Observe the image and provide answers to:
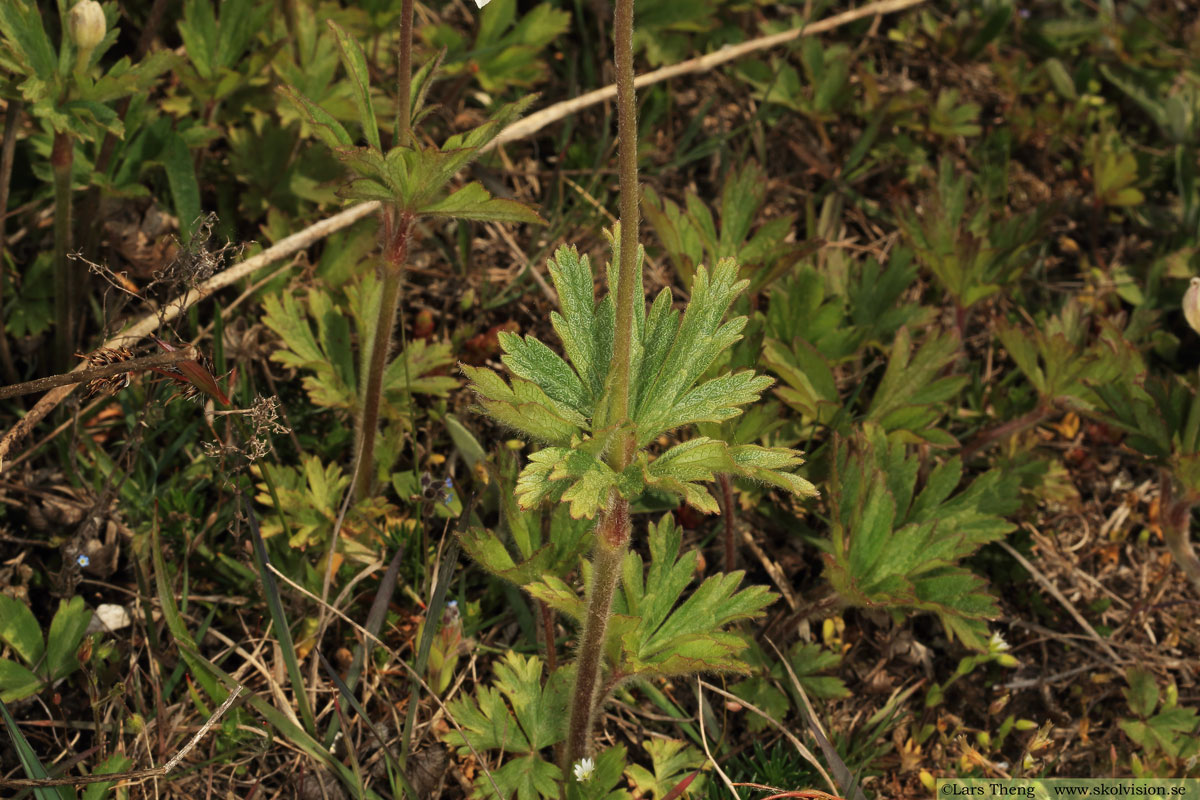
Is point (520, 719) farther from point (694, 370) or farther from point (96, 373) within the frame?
A: point (96, 373)

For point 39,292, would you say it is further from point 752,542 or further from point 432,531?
point 752,542

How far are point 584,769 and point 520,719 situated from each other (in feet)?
0.69

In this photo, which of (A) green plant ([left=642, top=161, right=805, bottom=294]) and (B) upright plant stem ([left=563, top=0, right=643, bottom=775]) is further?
(A) green plant ([left=642, top=161, right=805, bottom=294])

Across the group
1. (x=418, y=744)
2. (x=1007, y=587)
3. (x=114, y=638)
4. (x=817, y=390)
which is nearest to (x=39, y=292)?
(x=114, y=638)

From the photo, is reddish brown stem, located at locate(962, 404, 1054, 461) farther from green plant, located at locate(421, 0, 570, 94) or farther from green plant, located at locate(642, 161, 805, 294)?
green plant, located at locate(421, 0, 570, 94)

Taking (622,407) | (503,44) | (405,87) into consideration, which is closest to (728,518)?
(622,407)

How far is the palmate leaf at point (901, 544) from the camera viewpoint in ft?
9.40

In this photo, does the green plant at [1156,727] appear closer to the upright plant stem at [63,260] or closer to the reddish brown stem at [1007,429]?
the reddish brown stem at [1007,429]

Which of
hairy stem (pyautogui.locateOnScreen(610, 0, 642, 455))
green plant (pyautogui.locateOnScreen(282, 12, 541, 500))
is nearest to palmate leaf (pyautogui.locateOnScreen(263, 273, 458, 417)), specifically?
green plant (pyautogui.locateOnScreen(282, 12, 541, 500))

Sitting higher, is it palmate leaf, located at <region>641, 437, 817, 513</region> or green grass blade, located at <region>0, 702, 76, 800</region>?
palmate leaf, located at <region>641, 437, 817, 513</region>

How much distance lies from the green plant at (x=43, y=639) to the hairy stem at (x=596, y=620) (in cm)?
131

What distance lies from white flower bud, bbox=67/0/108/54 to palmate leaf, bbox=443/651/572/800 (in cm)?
192

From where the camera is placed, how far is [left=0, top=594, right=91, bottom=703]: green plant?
9.00ft

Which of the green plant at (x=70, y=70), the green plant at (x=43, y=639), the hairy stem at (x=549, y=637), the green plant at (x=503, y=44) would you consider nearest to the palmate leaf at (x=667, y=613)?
the hairy stem at (x=549, y=637)
